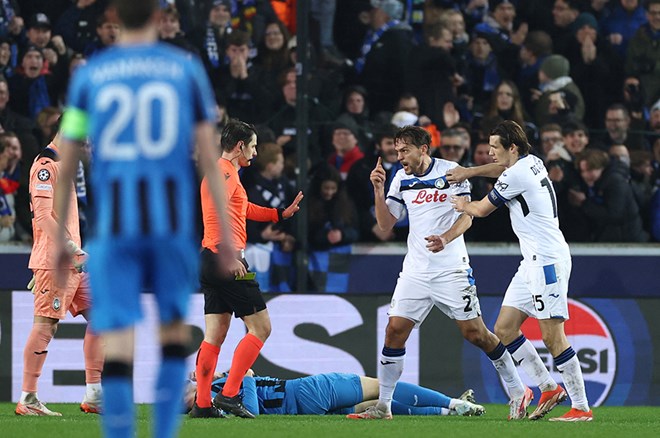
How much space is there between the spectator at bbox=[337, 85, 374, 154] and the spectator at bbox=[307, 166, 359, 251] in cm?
Answer: 46

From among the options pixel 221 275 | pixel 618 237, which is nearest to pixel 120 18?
pixel 221 275

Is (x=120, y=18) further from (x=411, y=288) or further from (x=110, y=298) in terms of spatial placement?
(x=411, y=288)

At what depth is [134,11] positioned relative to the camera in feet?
15.5

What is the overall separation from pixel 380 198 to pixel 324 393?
1.57 m

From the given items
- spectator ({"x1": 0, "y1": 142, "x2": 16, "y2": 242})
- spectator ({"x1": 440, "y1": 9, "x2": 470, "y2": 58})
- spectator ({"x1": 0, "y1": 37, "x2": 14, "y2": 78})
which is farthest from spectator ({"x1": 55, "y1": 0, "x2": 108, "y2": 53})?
spectator ({"x1": 440, "y1": 9, "x2": 470, "y2": 58})

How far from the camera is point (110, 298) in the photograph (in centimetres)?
471

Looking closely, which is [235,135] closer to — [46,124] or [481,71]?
[46,124]

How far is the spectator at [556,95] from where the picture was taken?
40.7 ft

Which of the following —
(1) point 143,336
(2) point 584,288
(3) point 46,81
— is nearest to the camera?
(1) point 143,336

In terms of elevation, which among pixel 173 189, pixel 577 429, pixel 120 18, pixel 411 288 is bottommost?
pixel 577 429

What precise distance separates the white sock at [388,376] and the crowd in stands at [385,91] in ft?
10.2

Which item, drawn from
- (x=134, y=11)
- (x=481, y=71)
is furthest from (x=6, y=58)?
(x=134, y=11)

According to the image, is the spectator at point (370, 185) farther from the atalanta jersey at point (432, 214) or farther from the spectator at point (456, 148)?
the atalanta jersey at point (432, 214)

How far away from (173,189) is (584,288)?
7.41m
